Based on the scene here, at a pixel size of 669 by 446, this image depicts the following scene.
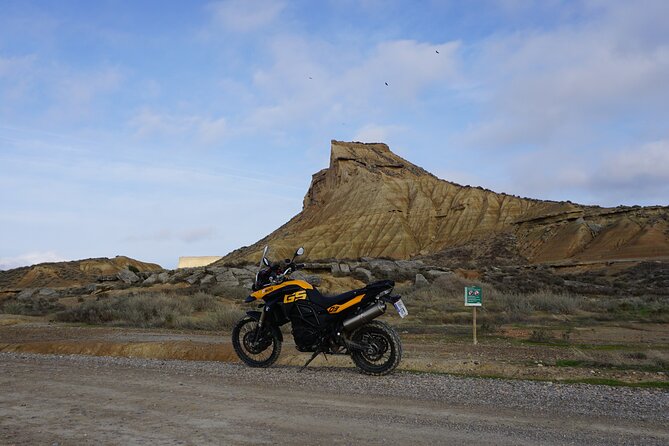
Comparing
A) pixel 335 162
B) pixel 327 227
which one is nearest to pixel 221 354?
pixel 327 227

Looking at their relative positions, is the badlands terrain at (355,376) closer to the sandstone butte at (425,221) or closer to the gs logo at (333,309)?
the gs logo at (333,309)

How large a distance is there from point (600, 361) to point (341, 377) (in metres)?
5.71

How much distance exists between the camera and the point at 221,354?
1217 cm

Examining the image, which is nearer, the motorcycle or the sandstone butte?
the motorcycle

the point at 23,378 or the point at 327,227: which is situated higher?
the point at 327,227

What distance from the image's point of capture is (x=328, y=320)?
938 cm

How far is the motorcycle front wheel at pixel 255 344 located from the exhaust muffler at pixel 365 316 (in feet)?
5.44

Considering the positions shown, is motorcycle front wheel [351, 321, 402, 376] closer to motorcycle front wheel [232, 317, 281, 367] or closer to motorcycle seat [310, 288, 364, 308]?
motorcycle seat [310, 288, 364, 308]

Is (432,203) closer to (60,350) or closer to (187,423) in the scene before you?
(60,350)

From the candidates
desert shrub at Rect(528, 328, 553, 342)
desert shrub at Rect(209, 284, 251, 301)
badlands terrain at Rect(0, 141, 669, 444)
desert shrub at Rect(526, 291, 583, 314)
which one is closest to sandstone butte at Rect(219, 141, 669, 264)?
badlands terrain at Rect(0, 141, 669, 444)

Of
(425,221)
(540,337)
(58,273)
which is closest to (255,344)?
(540,337)

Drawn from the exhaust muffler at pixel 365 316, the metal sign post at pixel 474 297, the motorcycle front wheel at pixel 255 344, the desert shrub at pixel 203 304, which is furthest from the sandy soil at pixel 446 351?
the desert shrub at pixel 203 304

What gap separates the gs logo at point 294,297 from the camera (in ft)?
31.9

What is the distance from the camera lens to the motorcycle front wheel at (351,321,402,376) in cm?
920
